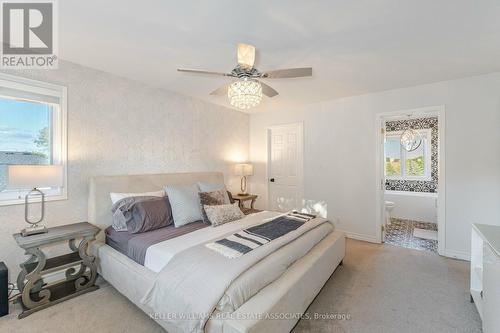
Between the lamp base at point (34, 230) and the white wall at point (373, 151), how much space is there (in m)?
3.78

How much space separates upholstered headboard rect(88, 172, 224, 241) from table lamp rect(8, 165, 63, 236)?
17.9 inches

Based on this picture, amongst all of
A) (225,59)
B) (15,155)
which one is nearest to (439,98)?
(225,59)

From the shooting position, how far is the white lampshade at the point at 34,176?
199 cm

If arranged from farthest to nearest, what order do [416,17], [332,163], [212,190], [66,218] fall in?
[332,163]
[212,190]
[66,218]
[416,17]

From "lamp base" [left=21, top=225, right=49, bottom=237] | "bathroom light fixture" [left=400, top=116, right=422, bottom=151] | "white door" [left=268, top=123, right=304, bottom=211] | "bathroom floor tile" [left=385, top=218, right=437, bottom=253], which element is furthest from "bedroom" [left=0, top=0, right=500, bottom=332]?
"bathroom light fixture" [left=400, top=116, right=422, bottom=151]

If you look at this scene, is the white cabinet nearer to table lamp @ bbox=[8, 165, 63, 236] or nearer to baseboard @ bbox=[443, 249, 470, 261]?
baseboard @ bbox=[443, 249, 470, 261]

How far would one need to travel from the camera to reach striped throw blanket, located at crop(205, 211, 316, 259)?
6.12 ft

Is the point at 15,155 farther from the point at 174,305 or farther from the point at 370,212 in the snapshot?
the point at 370,212

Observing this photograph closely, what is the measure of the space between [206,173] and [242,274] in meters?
2.74

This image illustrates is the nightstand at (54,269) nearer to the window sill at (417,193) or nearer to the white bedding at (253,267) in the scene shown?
the white bedding at (253,267)

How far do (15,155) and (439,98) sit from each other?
17.9 ft

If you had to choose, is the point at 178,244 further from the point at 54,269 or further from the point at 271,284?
the point at 54,269

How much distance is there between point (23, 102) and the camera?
243cm

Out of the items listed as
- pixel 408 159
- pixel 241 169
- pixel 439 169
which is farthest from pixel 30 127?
pixel 408 159
